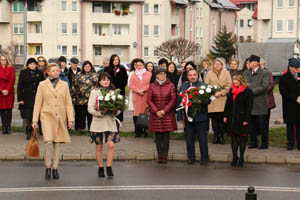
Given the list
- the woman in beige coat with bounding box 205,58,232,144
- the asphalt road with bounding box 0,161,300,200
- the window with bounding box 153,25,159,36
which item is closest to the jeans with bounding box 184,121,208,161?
the asphalt road with bounding box 0,161,300,200

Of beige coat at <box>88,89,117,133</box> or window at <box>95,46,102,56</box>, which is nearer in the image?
beige coat at <box>88,89,117,133</box>

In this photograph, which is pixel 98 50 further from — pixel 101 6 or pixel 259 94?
pixel 259 94

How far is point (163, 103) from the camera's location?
1347 centimetres

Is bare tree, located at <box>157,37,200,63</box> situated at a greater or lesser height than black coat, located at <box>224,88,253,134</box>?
greater

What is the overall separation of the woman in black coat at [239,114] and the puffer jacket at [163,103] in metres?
1.13

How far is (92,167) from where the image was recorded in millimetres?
12711

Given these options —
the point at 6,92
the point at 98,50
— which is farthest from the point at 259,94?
the point at 98,50

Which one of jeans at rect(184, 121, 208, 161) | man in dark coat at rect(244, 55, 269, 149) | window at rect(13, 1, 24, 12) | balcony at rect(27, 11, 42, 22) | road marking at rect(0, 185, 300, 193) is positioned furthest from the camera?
window at rect(13, 1, 24, 12)

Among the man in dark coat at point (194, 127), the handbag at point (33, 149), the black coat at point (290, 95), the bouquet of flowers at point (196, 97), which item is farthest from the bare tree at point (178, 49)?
the handbag at point (33, 149)

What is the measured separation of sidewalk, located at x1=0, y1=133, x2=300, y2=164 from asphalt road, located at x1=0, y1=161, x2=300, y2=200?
42cm

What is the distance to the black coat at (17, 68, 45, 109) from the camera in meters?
16.3

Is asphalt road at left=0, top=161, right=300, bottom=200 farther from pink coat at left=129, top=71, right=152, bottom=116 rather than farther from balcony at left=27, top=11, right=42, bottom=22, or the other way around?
balcony at left=27, top=11, right=42, bottom=22

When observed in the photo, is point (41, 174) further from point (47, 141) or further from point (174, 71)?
point (174, 71)

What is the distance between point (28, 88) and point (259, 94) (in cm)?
564
